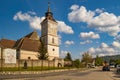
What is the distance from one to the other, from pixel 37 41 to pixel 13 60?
42.6m

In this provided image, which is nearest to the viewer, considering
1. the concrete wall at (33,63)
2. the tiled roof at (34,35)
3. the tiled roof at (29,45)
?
the concrete wall at (33,63)

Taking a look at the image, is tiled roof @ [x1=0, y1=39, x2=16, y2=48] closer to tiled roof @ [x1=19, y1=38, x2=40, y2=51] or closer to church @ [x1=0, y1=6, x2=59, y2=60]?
church @ [x1=0, y1=6, x2=59, y2=60]

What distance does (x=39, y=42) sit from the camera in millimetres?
79312

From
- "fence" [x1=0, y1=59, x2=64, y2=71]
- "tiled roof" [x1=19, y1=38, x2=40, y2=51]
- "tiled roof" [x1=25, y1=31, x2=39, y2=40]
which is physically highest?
"tiled roof" [x1=25, y1=31, x2=39, y2=40]

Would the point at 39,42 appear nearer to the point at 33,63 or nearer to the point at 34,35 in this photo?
the point at 34,35

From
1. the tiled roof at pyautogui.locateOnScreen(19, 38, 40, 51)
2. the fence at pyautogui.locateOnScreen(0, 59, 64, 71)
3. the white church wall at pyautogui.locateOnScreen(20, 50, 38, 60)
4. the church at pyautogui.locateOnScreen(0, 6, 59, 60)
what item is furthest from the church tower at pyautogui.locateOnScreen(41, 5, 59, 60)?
the fence at pyautogui.locateOnScreen(0, 59, 64, 71)

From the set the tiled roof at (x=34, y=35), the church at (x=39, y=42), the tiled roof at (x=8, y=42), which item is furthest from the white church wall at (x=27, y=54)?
the tiled roof at (x=34, y=35)

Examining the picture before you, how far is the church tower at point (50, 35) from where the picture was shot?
7856 centimetres

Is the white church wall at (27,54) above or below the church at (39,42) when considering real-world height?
below

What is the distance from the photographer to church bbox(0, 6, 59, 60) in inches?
2738

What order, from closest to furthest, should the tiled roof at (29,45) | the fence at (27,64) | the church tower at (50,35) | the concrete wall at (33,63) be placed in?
the fence at (27,64) < the concrete wall at (33,63) < the tiled roof at (29,45) < the church tower at (50,35)

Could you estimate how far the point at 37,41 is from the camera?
259ft

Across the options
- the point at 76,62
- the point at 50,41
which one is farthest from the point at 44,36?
the point at 76,62

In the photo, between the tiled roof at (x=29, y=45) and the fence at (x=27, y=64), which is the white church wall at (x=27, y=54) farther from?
the fence at (x=27, y=64)
